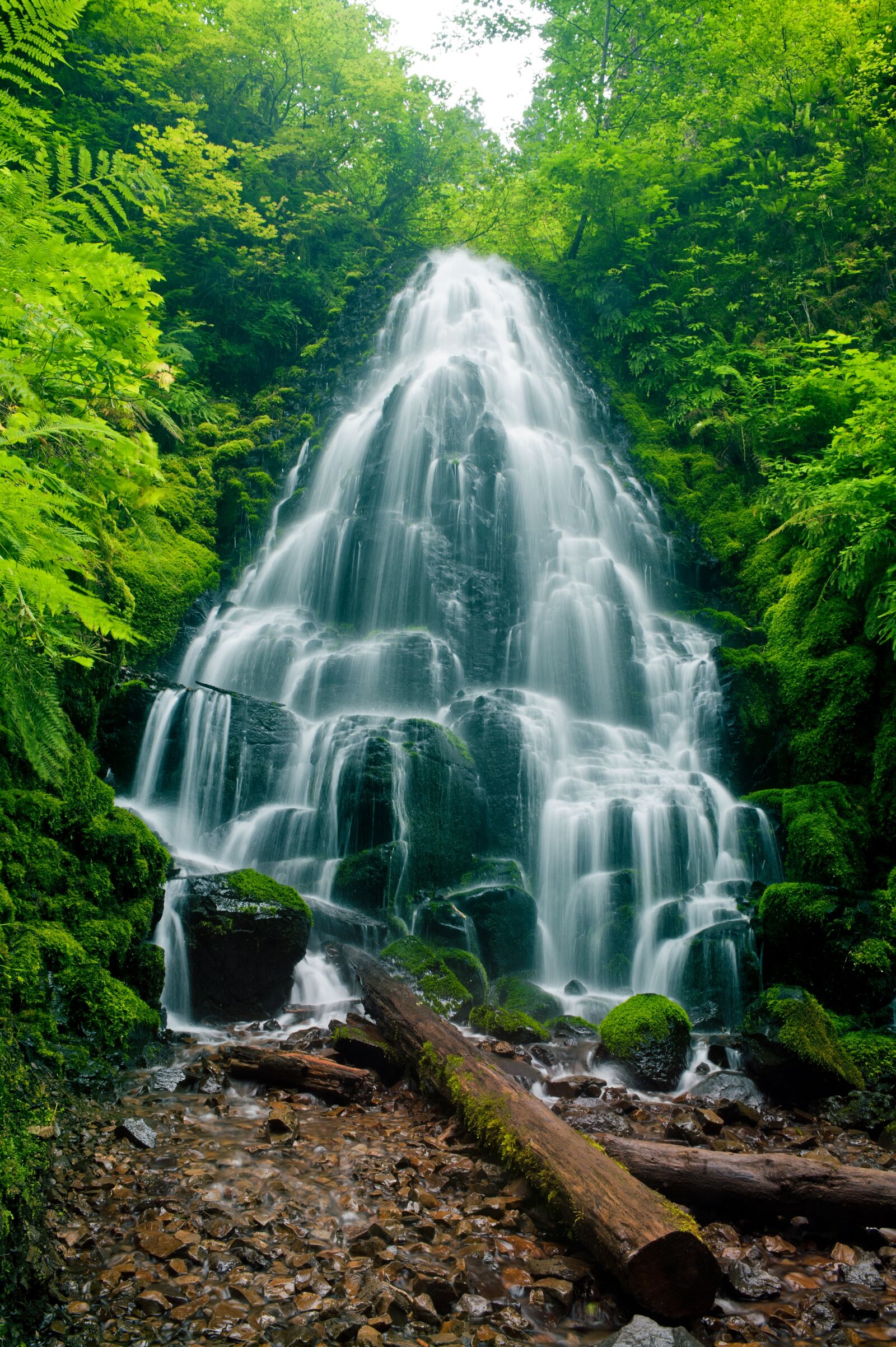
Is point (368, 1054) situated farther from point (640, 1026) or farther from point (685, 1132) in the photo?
point (640, 1026)

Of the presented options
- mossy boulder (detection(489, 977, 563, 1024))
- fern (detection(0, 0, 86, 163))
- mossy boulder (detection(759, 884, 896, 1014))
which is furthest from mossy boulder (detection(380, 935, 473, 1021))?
fern (detection(0, 0, 86, 163))

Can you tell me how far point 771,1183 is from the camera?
11.2 feet

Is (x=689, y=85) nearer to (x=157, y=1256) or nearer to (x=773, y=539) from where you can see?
(x=773, y=539)

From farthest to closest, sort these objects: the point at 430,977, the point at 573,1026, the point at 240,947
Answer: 1. the point at 573,1026
2. the point at 430,977
3. the point at 240,947

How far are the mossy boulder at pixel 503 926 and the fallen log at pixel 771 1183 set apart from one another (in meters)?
5.02

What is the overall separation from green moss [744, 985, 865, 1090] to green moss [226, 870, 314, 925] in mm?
4122

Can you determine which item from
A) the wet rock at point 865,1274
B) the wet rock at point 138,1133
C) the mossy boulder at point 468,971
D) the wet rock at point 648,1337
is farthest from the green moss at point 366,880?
the wet rock at point 648,1337

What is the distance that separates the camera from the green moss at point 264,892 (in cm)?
672

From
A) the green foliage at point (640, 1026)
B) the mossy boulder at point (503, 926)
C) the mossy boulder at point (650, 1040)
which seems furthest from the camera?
the mossy boulder at point (503, 926)

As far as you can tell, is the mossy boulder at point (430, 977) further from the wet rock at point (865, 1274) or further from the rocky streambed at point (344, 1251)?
the wet rock at point (865, 1274)

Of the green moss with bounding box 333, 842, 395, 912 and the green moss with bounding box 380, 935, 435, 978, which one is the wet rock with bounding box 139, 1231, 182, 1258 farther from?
the green moss with bounding box 333, 842, 395, 912

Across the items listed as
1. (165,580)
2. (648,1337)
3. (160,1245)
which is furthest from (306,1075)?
(165,580)

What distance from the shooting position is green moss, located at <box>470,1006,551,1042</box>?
6184mm

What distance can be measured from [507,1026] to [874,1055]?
2961 millimetres
